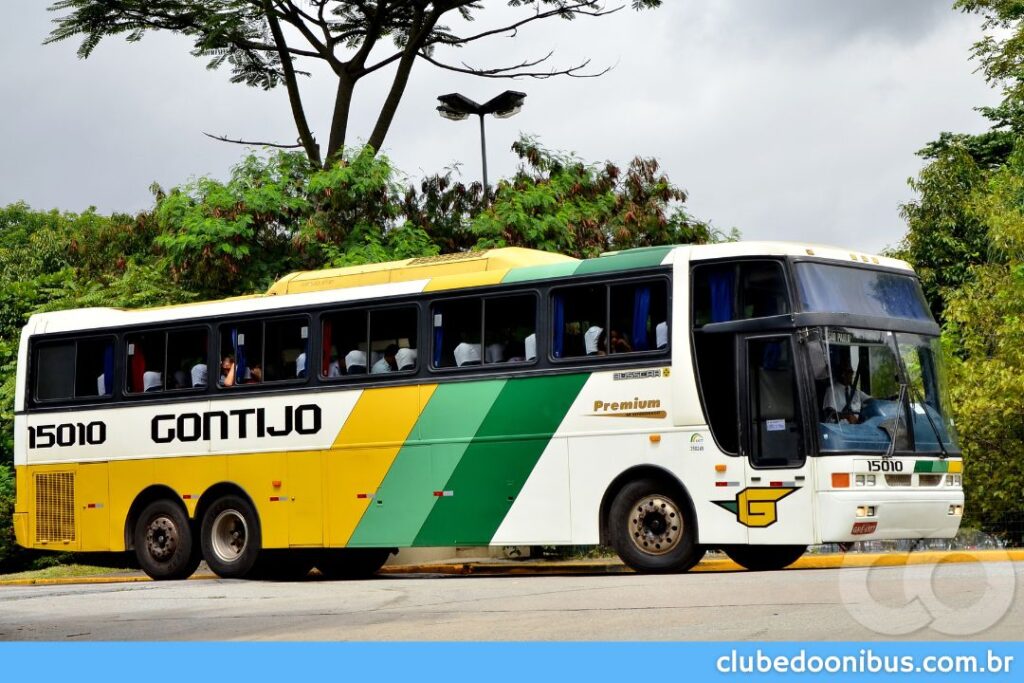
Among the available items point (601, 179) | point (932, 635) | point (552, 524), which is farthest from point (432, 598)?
point (601, 179)

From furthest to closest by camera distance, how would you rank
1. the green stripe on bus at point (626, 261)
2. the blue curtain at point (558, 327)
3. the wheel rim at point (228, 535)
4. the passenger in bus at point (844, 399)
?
the wheel rim at point (228, 535) → the blue curtain at point (558, 327) → the green stripe on bus at point (626, 261) → the passenger in bus at point (844, 399)

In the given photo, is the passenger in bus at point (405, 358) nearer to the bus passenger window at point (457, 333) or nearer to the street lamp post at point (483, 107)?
the bus passenger window at point (457, 333)

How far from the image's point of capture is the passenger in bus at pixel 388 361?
20344 millimetres

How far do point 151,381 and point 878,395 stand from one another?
988 cm

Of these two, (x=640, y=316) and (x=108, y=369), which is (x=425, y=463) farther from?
(x=108, y=369)

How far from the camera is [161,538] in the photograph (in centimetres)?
2248

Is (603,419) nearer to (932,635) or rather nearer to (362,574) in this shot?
(362,574)

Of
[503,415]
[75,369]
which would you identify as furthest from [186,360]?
[503,415]

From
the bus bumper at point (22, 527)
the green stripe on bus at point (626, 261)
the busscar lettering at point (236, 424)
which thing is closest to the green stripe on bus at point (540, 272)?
the green stripe on bus at point (626, 261)

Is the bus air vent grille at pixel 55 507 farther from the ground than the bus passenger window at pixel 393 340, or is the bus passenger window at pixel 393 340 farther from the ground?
the bus passenger window at pixel 393 340

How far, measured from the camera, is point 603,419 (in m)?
18.5

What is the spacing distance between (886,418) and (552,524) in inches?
153

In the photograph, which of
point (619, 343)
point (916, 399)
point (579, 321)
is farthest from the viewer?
point (579, 321)

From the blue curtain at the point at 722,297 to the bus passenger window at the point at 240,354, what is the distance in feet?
21.4
